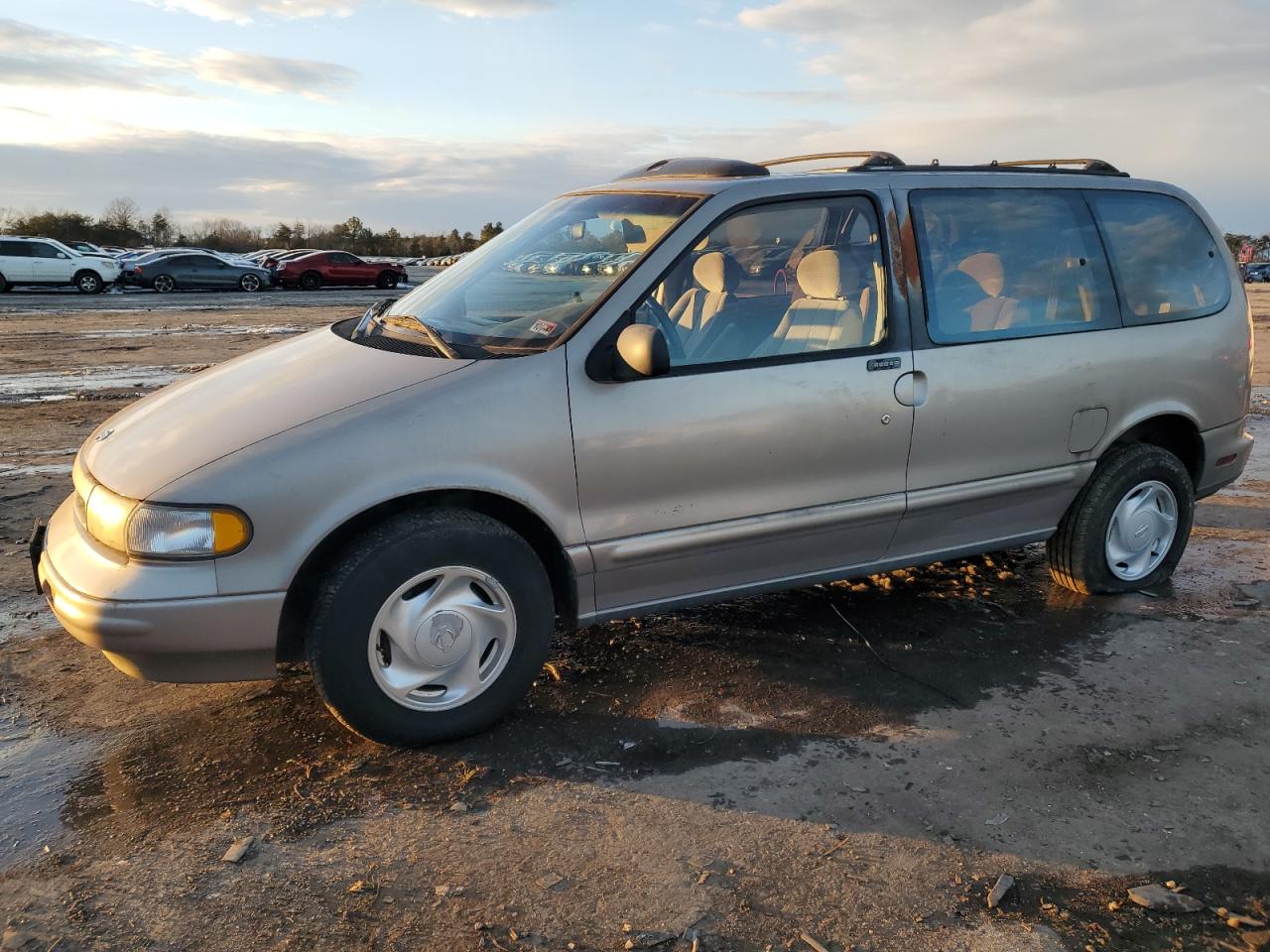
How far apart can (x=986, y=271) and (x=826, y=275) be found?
2.50ft

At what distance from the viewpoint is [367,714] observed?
10.2 feet

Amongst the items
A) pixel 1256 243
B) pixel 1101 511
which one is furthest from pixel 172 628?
pixel 1256 243

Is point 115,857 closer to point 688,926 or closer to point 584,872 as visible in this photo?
point 584,872

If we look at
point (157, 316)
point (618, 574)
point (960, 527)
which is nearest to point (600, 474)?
point (618, 574)

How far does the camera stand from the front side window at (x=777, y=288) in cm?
347

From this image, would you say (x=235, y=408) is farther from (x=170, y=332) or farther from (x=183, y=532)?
(x=170, y=332)

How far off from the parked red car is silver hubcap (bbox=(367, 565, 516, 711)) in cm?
3244

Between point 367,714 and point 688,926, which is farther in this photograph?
point 367,714

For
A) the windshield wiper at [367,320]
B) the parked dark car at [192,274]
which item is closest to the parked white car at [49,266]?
the parked dark car at [192,274]

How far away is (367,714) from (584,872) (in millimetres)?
876

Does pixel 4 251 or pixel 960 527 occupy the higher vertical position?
pixel 4 251

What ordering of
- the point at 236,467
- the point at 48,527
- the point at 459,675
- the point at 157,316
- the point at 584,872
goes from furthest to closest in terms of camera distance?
1. the point at 157,316
2. the point at 48,527
3. the point at 459,675
4. the point at 236,467
5. the point at 584,872

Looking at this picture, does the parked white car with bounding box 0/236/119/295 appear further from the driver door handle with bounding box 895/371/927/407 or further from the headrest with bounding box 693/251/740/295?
the driver door handle with bounding box 895/371/927/407

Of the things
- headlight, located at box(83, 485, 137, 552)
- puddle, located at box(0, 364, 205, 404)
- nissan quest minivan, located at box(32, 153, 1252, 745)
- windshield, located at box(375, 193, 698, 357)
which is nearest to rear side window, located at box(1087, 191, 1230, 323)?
nissan quest minivan, located at box(32, 153, 1252, 745)
